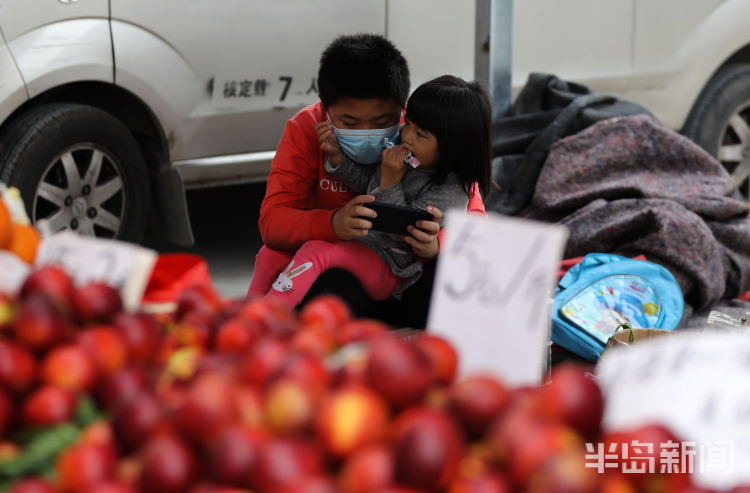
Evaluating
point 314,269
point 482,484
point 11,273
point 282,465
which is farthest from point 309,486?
point 314,269

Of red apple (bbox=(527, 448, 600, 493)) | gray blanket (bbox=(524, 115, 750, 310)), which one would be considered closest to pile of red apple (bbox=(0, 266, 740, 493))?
red apple (bbox=(527, 448, 600, 493))

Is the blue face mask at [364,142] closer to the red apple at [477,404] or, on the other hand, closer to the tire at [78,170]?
the red apple at [477,404]

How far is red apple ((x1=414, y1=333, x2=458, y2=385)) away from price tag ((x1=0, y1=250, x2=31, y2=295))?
1.68 feet

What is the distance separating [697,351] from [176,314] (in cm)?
60

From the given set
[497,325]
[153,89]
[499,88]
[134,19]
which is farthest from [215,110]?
[497,325]

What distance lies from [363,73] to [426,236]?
40 cm

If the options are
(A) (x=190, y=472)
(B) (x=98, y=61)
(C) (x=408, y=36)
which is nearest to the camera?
(A) (x=190, y=472)

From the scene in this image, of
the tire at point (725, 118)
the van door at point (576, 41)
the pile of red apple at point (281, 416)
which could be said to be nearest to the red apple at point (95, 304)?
the pile of red apple at point (281, 416)

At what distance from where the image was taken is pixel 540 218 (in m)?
3.32

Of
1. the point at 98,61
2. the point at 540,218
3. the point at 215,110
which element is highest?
the point at 98,61

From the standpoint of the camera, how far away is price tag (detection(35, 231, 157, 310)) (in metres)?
0.99

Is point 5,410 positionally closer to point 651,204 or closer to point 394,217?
point 394,217

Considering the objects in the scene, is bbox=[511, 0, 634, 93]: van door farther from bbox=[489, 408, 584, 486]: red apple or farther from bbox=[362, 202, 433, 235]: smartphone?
bbox=[489, 408, 584, 486]: red apple

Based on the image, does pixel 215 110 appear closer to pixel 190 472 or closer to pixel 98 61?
pixel 98 61
